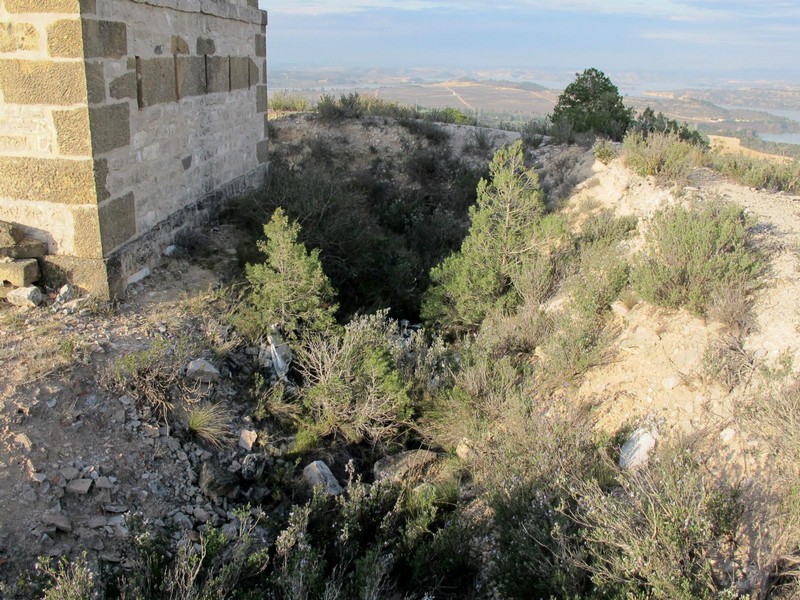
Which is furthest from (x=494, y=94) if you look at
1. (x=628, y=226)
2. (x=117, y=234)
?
(x=117, y=234)

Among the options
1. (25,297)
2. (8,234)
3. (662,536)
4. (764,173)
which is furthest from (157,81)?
(764,173)

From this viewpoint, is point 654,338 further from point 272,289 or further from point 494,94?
point 494,94

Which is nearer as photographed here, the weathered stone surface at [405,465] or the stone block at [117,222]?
the weathered stone surface at [405,465]

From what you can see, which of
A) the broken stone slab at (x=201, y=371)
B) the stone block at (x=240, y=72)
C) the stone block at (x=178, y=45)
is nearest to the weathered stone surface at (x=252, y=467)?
the broken stone slab at (x=201, y=371)

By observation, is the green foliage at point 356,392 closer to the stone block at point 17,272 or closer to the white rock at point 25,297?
the white rock at point 25,297

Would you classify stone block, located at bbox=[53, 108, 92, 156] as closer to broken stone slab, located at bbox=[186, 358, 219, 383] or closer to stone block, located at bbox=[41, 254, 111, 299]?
stone block, located at bbox=[41, 254, 111, 299]

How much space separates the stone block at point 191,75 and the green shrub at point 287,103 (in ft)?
26.3

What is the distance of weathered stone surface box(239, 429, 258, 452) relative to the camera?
4531 mm

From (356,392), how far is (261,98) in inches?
219

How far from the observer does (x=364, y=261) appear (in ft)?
23.4

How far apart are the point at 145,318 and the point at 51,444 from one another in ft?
5.48

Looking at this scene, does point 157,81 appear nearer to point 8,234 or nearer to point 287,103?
point 8,234

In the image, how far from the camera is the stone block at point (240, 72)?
24.9 feet

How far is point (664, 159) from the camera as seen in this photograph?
8188mm
